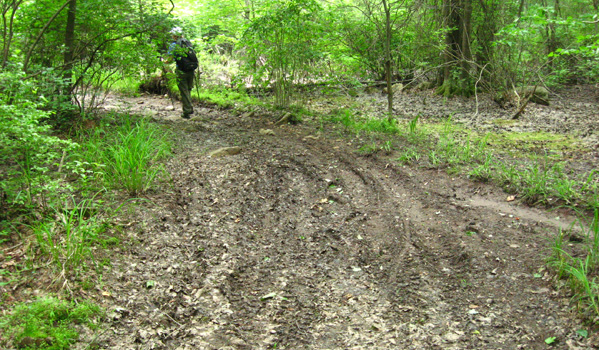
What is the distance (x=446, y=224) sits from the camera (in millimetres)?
4074

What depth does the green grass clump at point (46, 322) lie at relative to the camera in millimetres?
2371

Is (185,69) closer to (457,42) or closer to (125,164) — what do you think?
(125,164)

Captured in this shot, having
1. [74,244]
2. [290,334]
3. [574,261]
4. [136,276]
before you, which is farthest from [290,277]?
[574,261]

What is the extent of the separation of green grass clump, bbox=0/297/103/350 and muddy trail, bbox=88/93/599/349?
194mm

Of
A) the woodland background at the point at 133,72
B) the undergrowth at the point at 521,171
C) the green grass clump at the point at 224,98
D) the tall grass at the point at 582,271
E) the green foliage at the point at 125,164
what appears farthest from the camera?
the green grass clump at the point at 224,98

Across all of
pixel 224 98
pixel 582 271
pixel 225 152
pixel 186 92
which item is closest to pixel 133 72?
pixel 186 92

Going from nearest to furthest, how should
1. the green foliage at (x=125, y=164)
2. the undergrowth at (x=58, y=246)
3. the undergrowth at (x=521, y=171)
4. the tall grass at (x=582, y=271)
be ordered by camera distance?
1. the undergrowth at (x=58, y=246)
2. the tall grass at (x=582, y=271)
3. the undergrowth at (x=521, y=171)
4. the green foliage at (x=125, y=164)

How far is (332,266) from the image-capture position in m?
3.53

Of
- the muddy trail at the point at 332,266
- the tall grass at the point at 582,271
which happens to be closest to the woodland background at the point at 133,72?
the tall grass at the point at 582,271

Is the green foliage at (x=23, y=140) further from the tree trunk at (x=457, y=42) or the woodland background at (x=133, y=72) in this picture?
the tree trunk at (x=457, y=42)

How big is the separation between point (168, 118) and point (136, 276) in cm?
576

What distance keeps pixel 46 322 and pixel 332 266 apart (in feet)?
7.18

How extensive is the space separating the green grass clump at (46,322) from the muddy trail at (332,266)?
19 cm

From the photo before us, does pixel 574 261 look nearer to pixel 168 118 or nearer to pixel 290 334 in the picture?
pixel 290 334
